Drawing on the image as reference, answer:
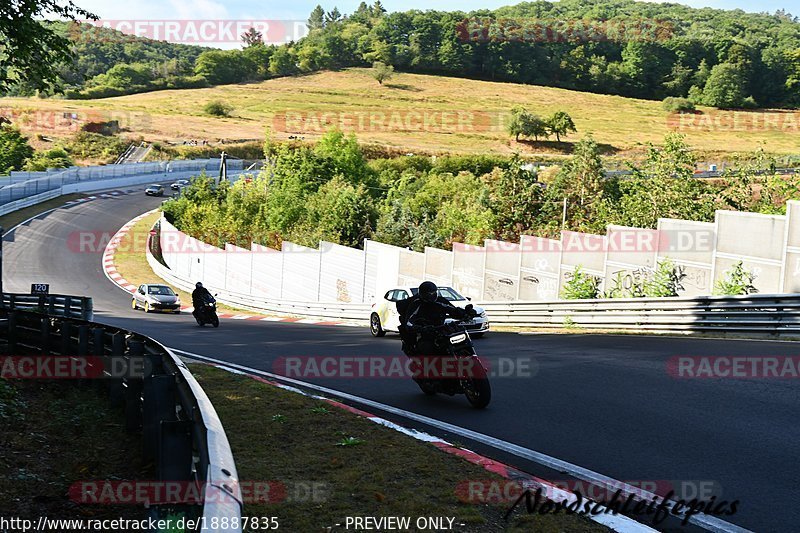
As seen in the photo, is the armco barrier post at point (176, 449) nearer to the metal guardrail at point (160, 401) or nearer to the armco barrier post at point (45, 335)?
the metal guardrail at point (160, 401)

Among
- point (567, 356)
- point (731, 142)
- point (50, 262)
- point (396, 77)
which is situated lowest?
point (50, 262)

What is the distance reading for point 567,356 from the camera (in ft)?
50.6

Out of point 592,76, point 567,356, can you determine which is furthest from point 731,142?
point 567,356

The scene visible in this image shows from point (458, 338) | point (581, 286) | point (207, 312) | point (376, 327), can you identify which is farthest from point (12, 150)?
point (458, 338)

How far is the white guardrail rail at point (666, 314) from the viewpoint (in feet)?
57.7

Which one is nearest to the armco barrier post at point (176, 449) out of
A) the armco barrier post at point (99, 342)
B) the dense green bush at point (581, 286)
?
the armco barrier post at point (99, 342)

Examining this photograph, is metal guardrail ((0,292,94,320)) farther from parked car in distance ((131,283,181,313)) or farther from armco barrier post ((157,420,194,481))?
armco barrier post ((157,420,194,481))

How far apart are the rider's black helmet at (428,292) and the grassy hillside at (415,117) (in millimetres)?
85383

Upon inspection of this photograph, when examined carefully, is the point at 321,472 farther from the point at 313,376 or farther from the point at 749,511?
the point at 313,376

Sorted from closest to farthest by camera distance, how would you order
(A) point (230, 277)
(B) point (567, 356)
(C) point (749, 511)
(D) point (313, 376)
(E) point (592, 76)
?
(C) point (749, 511) < (D) point (313, 376) < (B) point (567, 356) < (A) point (230, 277) < (E) point (592, 76)

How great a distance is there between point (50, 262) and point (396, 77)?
4362 inches

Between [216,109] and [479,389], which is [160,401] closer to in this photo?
[479,389]

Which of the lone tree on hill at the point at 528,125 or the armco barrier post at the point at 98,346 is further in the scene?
the lone tree on hill at the point at 528,125

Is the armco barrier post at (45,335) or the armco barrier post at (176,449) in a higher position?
the armco barrier post at (176,449)
